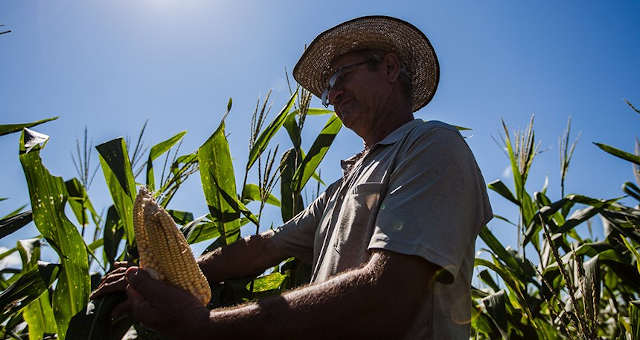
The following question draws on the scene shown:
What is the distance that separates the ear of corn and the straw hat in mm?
1269

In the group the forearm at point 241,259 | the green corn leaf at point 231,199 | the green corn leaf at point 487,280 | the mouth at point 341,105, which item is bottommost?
the green corn leaf at point 487,280

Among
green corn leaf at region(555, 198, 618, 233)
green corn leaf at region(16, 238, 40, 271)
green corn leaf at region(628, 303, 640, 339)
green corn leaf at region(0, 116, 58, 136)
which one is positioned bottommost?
green corn leaf at region(628, 303, 640, 339)

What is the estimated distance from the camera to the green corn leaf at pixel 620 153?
2463mm

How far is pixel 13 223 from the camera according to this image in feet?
5.86

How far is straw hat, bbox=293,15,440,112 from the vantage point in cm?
228

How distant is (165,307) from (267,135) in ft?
3.36

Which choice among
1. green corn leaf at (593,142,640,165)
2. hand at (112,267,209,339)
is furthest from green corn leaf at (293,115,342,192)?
green corn leaf at (593,142,640,165)

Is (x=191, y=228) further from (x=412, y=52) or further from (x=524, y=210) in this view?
(x=524, y=210)

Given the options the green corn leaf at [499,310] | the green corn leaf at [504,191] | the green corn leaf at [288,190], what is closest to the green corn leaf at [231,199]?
the green corn leaf at [288,190]

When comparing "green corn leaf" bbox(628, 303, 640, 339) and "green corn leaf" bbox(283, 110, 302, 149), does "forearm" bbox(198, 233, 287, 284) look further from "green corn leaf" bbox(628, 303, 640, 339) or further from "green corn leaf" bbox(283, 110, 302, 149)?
"green corn leaf" bbox(628, 303, 640, 339)

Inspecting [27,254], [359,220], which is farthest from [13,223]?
[359,220]

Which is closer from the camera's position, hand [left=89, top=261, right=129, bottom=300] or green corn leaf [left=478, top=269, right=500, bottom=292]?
hand [left=89, top=261, right=129, bottom=300]

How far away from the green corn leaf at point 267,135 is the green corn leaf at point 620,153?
1808mm

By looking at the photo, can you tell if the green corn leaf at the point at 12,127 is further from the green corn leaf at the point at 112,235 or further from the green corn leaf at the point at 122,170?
the green corn leaf at the point at 112,235
